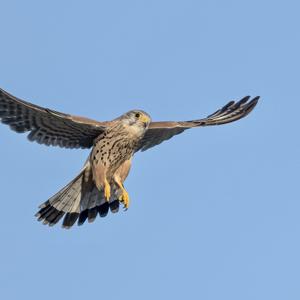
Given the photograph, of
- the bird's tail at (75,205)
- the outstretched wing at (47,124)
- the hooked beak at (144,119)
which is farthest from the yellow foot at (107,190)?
the hooked beak at (144,119)

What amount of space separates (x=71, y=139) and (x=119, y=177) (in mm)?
881

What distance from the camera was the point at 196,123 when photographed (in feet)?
49.0

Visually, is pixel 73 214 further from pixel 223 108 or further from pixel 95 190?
pixel 223 108

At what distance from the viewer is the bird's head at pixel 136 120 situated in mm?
14023

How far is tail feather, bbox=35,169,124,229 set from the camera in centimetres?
1480

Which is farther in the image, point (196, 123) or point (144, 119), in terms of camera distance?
point (196, 123)

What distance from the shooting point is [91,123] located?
1401 centimetres

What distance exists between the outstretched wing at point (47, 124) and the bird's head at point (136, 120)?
0.32m

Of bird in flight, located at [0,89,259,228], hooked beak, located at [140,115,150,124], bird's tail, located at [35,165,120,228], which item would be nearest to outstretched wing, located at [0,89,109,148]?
bird in flight, located at [0,89,259,228]

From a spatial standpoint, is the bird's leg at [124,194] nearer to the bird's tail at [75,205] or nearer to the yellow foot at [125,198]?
the yellow foot at [125,198]

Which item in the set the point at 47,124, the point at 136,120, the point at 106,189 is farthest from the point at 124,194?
the point at 47,124

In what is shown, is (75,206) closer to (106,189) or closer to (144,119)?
(106,189)

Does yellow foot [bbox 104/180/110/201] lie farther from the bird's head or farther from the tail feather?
the bird's head

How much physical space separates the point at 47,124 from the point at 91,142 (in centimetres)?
76
